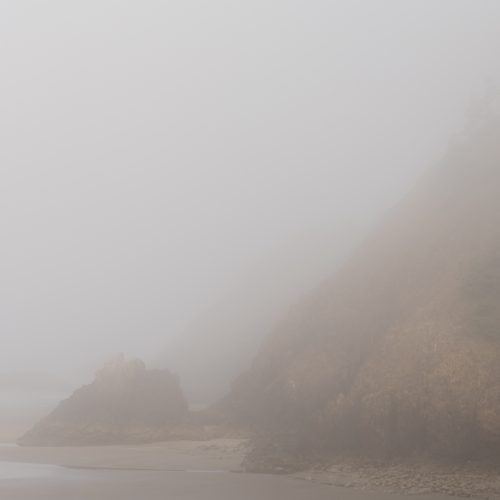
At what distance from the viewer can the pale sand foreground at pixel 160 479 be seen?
28625 millimetres

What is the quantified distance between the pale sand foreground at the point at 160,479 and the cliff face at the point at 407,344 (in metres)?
3.50

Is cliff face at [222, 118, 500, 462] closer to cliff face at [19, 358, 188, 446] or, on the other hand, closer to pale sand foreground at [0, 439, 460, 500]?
pale sand foreground at [0, 439, 460, 500]

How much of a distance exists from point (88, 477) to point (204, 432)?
12334 millimetres

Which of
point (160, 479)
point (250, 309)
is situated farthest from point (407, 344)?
point (250, 309)

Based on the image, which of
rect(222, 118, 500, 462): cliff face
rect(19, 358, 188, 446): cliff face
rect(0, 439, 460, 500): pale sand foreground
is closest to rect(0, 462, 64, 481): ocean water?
rect(0, 439, 460, 500): pale sand foreground

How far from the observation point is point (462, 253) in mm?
43969

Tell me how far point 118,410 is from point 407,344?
25400 mm

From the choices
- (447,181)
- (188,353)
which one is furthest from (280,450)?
(188,353)

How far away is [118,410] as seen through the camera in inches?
1959

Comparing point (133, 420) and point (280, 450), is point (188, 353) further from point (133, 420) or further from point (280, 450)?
point (280, 450)

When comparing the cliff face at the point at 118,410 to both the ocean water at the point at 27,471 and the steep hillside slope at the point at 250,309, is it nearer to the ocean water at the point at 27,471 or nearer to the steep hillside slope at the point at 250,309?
the ocean water at the point at 27,471

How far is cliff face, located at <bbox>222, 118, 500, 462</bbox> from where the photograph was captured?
104ft

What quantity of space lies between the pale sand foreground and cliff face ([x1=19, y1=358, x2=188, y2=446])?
3.00m

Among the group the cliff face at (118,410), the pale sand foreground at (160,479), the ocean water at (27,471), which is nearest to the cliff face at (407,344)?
the pale sand foreground at (160,479)
